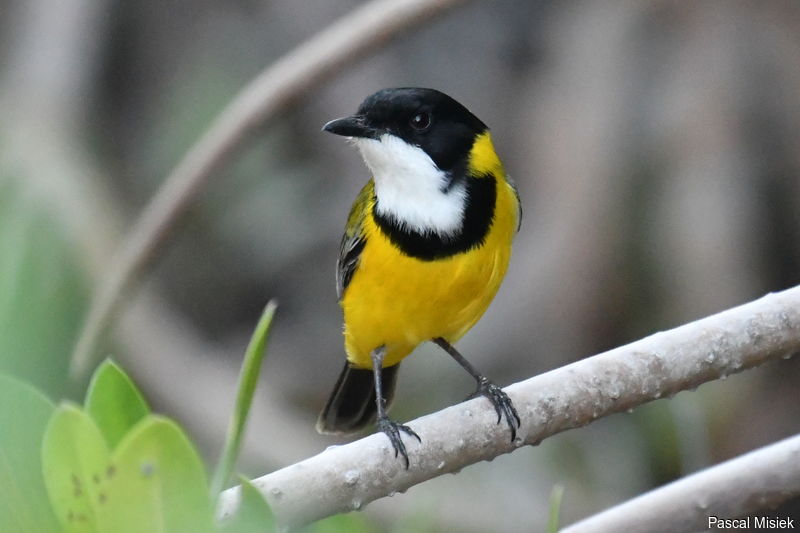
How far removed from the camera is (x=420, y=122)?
234 cm

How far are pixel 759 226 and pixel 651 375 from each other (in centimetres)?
249

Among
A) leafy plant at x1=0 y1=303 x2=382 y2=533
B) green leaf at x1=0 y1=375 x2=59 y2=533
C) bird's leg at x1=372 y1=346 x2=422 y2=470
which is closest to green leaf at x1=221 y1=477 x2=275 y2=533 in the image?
leafy plant at x1=0 y1=303 x2=382 y2=533

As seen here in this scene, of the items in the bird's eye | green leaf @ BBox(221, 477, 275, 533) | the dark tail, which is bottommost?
the dark tail

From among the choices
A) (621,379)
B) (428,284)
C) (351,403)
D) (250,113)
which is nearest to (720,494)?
(621,379)

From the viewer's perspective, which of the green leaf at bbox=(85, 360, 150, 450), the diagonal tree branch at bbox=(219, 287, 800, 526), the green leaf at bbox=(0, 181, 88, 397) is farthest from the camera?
the diagonal tree branch at bbox=(219, 287, 800, 526)

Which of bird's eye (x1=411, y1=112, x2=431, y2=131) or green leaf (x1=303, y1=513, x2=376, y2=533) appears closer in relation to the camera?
green leaf (x1=303, y1=513, x2=376, y2=533)

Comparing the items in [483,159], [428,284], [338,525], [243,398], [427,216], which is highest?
[483,159]

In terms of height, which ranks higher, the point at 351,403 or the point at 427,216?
the point at 427,216

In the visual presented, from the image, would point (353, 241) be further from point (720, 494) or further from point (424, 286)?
point (720, 494)

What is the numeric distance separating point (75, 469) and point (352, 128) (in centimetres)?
162

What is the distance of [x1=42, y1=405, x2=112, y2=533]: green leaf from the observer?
0.72 m

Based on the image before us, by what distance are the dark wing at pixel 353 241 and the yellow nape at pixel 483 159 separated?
0.25m

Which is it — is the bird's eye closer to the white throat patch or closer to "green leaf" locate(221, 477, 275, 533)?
the white throat patch

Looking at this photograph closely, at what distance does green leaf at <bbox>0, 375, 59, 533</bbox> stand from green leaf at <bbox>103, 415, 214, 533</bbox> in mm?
57
